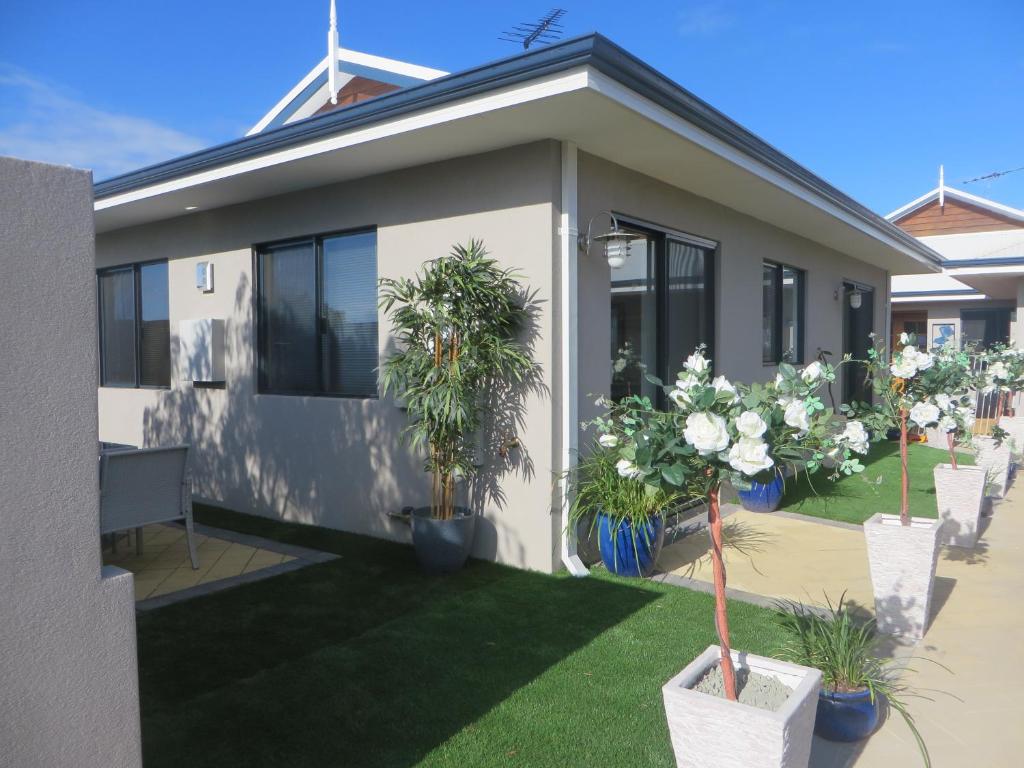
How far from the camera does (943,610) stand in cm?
434

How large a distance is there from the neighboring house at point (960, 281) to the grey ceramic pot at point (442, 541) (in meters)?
10.6

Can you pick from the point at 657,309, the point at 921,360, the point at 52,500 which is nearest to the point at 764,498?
the point at 657,309

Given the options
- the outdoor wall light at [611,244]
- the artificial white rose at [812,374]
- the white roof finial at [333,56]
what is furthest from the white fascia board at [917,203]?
the artificial white rose at [812,374]

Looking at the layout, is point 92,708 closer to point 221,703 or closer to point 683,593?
point 221,703

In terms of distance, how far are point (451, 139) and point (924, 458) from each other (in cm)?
853

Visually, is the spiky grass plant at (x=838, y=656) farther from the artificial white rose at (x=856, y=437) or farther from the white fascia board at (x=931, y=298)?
the white fascia board at (x=931, y=298)

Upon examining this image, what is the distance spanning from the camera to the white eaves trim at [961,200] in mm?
20391

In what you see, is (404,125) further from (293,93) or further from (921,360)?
(293,93)

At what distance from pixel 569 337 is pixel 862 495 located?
4388mm

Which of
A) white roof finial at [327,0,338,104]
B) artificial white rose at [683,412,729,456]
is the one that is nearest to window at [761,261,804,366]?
artificial white rose at [683,412,729,456]

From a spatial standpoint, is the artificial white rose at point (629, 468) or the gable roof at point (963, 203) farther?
the gable roof at point (963, 203)

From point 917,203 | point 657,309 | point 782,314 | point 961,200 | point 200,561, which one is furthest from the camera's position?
point 917,203

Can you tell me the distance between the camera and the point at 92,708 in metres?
1.87

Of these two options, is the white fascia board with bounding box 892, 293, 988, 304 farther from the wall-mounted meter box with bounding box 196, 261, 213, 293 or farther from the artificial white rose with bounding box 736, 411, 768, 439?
the artificial white rose with bounding box 736, 411, 768, 439
